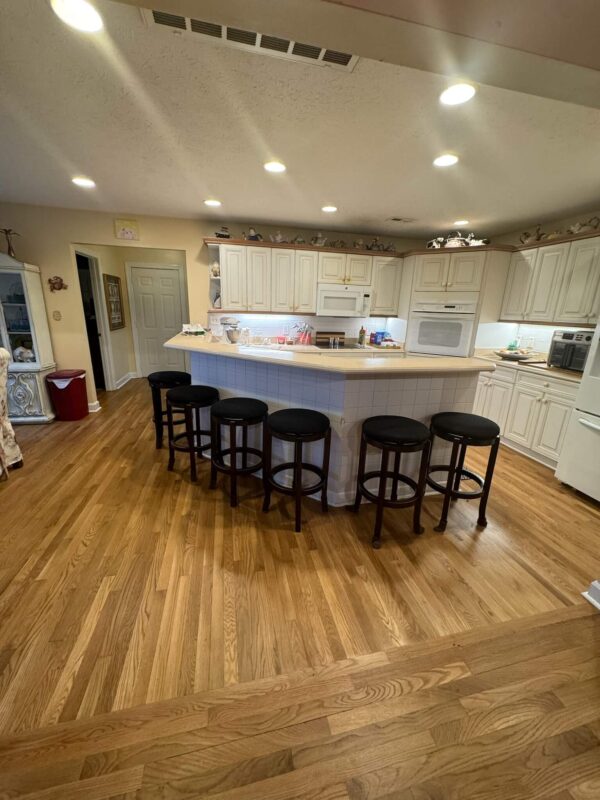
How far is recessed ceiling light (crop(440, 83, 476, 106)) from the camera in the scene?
147 centimetres

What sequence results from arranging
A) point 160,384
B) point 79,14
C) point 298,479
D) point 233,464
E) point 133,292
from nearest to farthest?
point 79,14 < point 298,479 < point 233,464 < point 160,384 < point 133,292

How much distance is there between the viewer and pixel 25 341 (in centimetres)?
387

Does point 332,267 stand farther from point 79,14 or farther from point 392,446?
point 79,14

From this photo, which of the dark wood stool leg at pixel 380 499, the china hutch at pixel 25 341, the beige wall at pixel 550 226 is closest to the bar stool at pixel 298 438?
the dark wood stool leg at pixel 380 499

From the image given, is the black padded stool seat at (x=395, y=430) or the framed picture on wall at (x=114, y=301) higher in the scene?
the framed picture on wall at (x=114, y=301)

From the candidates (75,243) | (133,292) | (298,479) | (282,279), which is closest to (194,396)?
(298,479)

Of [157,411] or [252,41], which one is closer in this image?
[252,41]

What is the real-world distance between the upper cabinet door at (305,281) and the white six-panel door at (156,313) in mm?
2549

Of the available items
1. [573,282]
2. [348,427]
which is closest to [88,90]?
[348,427]

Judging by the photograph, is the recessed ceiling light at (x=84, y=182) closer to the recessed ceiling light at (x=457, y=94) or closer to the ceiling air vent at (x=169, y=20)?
the ceiling air vent at (x=169, y=20)

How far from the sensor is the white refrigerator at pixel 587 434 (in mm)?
2463

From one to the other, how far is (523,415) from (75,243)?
563cm

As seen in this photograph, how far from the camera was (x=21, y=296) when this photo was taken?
12.1ft

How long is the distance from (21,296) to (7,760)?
14.0 ft
